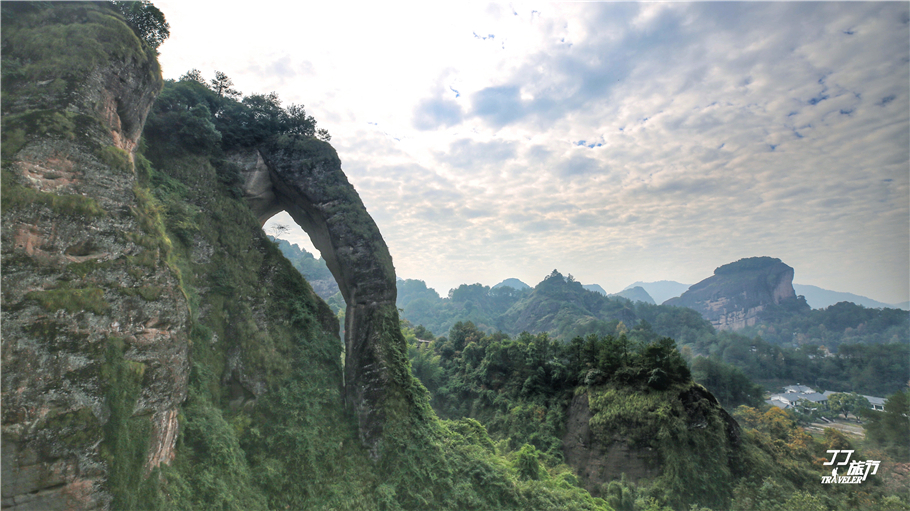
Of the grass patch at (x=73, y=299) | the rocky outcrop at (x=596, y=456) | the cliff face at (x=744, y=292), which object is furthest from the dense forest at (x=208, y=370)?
the cliff face at (x=744, y=292)

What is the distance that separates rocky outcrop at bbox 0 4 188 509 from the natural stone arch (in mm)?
5811

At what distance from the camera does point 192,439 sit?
8.80m

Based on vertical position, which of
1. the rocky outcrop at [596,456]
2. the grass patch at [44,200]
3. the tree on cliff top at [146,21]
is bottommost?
the rocky outcrop at [596,456]

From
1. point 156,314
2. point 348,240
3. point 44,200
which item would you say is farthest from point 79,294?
point 348,240

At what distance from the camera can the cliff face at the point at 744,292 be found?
5021 inches

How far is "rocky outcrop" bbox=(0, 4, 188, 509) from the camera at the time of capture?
6.13 m

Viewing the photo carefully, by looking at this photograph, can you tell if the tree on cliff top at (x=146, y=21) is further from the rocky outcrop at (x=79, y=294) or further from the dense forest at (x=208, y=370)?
the rocky outcrop at (x=79, y=294)

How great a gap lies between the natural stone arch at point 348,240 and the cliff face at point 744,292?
513 feet

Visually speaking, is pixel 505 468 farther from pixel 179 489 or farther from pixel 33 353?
pixel 33 353

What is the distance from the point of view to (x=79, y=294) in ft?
22.7

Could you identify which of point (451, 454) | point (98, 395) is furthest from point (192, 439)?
point (451, 454)

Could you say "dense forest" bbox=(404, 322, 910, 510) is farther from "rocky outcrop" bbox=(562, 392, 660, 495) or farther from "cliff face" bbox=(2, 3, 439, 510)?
"cliff face" bbox=(2, 3, 439, 510)

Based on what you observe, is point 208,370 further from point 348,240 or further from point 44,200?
point 348,240

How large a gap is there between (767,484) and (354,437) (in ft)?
61.2
